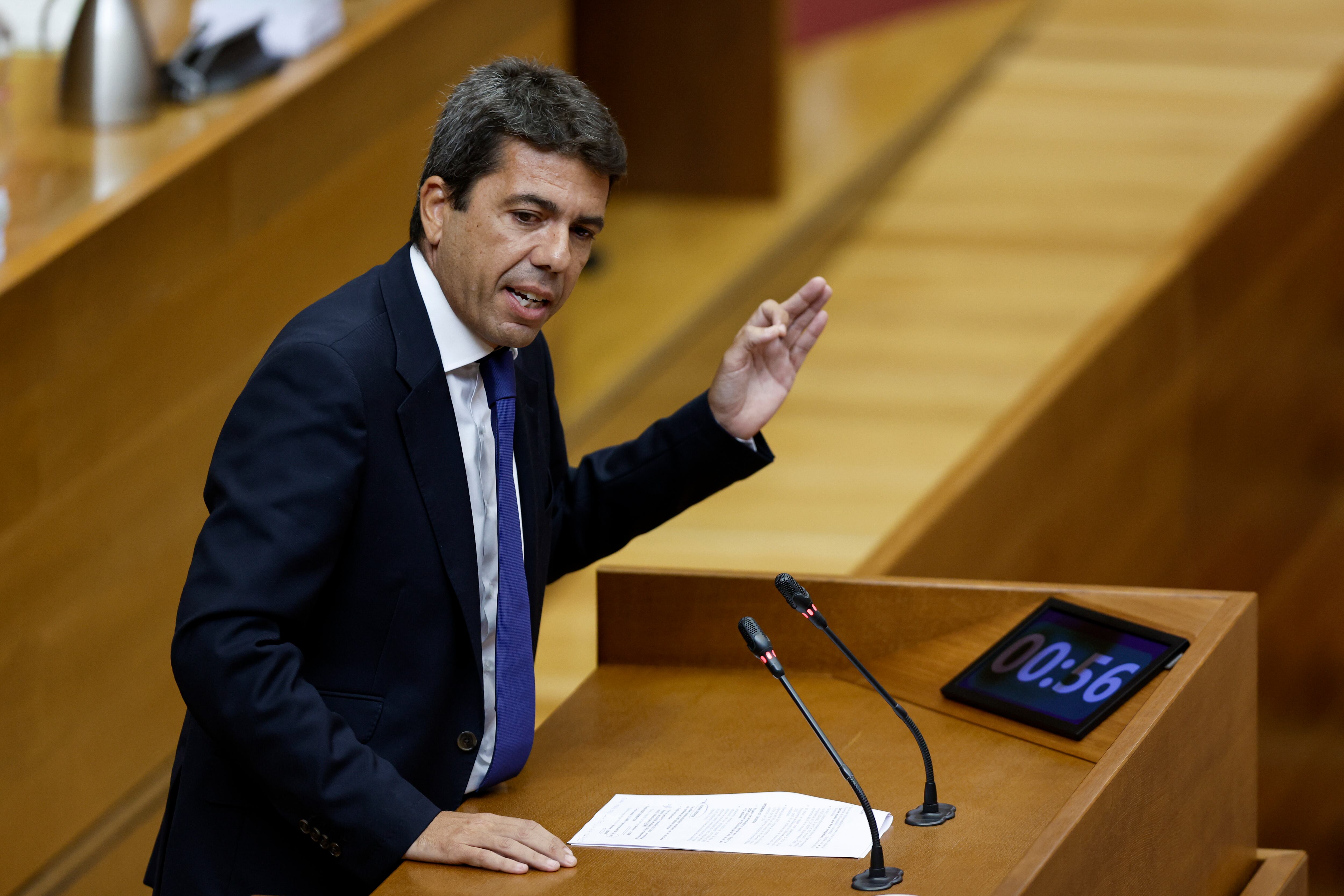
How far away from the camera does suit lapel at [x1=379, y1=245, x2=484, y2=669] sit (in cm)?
142

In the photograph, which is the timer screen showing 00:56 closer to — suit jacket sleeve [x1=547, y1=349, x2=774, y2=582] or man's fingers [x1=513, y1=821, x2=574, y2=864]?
suit jacket sleeve [x1=547, y1=349, x2=774, y2=582]

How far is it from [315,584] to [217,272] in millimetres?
1108

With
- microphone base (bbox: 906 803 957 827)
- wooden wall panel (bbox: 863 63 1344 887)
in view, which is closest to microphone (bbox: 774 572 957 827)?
microphone base (bbox: 906 803 957 827)

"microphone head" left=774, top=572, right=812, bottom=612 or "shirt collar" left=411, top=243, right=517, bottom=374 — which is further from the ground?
"shirt collar" left=411, top=243, right=517, bottom=374

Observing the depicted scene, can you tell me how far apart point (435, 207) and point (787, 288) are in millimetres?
2876

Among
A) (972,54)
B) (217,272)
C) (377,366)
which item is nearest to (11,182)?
(217,272)

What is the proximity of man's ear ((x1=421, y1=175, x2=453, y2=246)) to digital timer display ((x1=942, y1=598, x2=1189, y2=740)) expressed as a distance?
0.65 m

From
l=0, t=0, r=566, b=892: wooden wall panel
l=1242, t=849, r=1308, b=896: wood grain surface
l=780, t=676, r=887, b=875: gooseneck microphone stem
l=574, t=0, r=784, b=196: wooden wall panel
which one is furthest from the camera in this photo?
l=574, t=0, r=784, b=196: wooden wall panel

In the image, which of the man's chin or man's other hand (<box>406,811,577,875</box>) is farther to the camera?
the man's chin

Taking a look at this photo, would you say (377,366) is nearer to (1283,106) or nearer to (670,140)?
(670,140)

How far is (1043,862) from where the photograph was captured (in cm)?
122

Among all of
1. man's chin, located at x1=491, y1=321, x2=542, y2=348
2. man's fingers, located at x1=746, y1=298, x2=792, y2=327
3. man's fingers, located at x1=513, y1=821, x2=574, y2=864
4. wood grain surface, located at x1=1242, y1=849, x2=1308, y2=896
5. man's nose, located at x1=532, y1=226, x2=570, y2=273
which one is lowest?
wood grain surface, located at x1=1242, y1=849, x2=1308, y2=896

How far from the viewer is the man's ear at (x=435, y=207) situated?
4.70ft

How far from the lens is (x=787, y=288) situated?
14.0 ft
